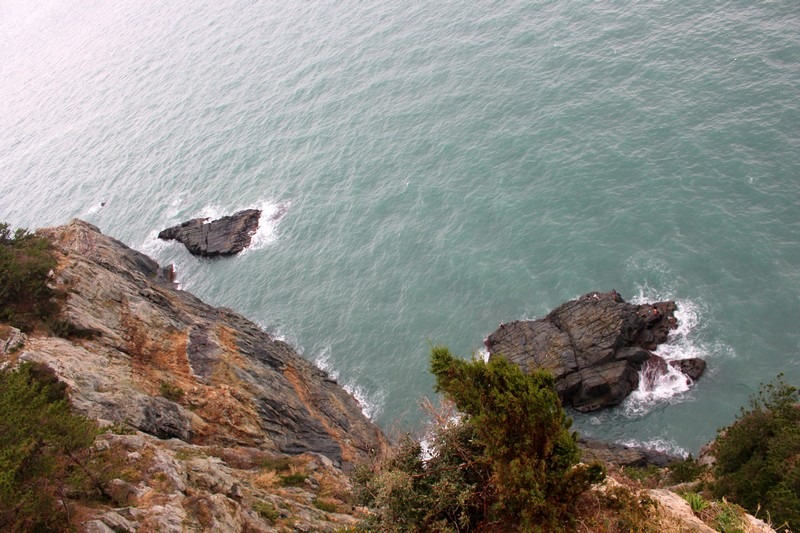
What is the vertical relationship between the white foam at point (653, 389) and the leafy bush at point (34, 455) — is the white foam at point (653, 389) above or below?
below

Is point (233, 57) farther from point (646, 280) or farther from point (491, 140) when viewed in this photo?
point (646, 280)

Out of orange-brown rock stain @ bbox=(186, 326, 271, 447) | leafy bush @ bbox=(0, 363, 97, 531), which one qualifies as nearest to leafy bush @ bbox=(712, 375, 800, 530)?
orange-brown rock stain @ bbox=(186, 326, 271, 447)

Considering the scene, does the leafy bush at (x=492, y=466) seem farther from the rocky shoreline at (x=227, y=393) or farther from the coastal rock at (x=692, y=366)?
the coastal rock at (x=692, y=366)

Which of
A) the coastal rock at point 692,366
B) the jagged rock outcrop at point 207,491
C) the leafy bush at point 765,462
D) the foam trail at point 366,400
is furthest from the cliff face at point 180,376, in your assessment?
the coastal rock at point 692,366

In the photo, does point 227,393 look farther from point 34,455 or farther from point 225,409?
point 34,455

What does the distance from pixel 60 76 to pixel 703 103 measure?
577 ft

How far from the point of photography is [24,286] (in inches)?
1491

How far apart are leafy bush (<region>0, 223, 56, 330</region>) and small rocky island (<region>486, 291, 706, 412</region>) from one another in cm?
4082

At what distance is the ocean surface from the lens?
183ft

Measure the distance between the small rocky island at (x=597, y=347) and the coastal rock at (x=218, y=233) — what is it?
49.3 m

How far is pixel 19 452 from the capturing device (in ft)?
64.7

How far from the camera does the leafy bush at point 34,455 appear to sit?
18.2m

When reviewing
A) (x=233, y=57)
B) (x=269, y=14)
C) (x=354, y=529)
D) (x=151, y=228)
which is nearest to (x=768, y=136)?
(x=354, y=529)

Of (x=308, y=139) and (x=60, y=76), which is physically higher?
(x=60, y=76)
